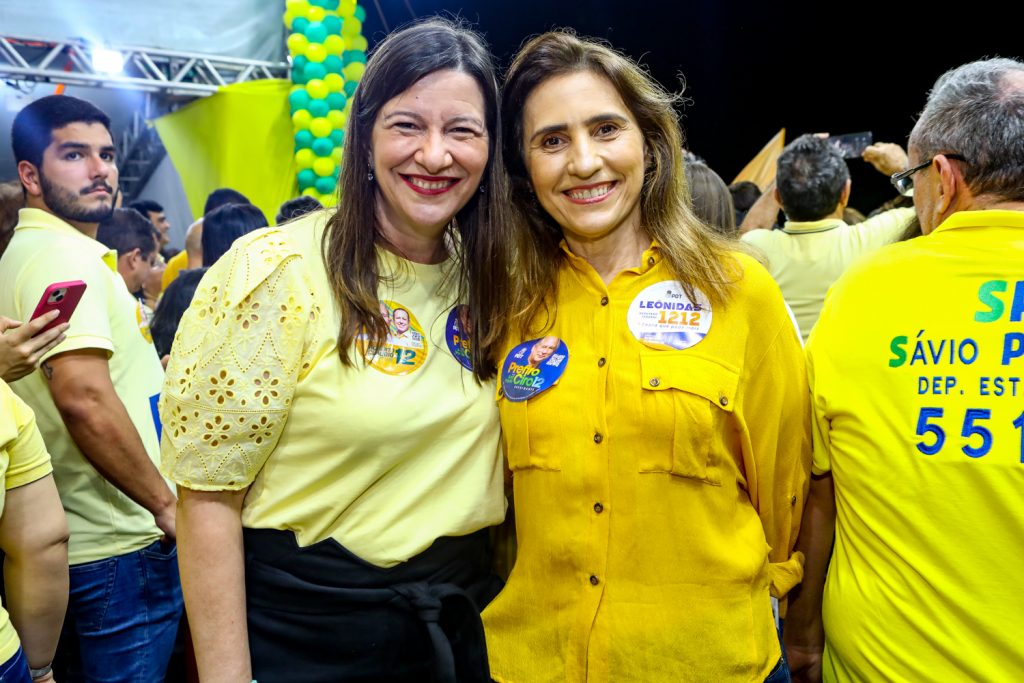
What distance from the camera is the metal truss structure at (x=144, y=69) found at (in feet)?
18.5

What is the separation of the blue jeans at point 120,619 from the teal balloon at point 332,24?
14.9ft

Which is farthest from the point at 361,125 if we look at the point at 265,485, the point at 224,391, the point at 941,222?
the point at 941,222

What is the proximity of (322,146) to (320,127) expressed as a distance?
14 centimetres

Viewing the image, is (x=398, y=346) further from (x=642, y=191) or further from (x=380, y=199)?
(x=642, y=191)

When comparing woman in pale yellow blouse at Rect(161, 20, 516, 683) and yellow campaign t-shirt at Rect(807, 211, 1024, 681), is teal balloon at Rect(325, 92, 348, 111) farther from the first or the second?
yellow campaign t-shirt at Rect(807, 211, 1024, 681)

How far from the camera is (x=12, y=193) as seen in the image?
2498mm

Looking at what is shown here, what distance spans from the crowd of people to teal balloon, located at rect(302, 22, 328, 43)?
4647mm

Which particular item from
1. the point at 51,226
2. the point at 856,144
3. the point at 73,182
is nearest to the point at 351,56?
the point at 856,144

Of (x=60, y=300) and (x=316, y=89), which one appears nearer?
(x=60, y=300)

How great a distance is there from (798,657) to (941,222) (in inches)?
37.7

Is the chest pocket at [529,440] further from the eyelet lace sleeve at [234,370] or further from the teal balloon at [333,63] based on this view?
the teal balloon at [333,63]

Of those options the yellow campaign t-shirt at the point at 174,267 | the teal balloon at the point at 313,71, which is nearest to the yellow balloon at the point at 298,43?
the teal balloon at the point at 313,71

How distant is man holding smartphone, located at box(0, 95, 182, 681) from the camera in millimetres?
2145

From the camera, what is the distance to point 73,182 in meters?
2.41
